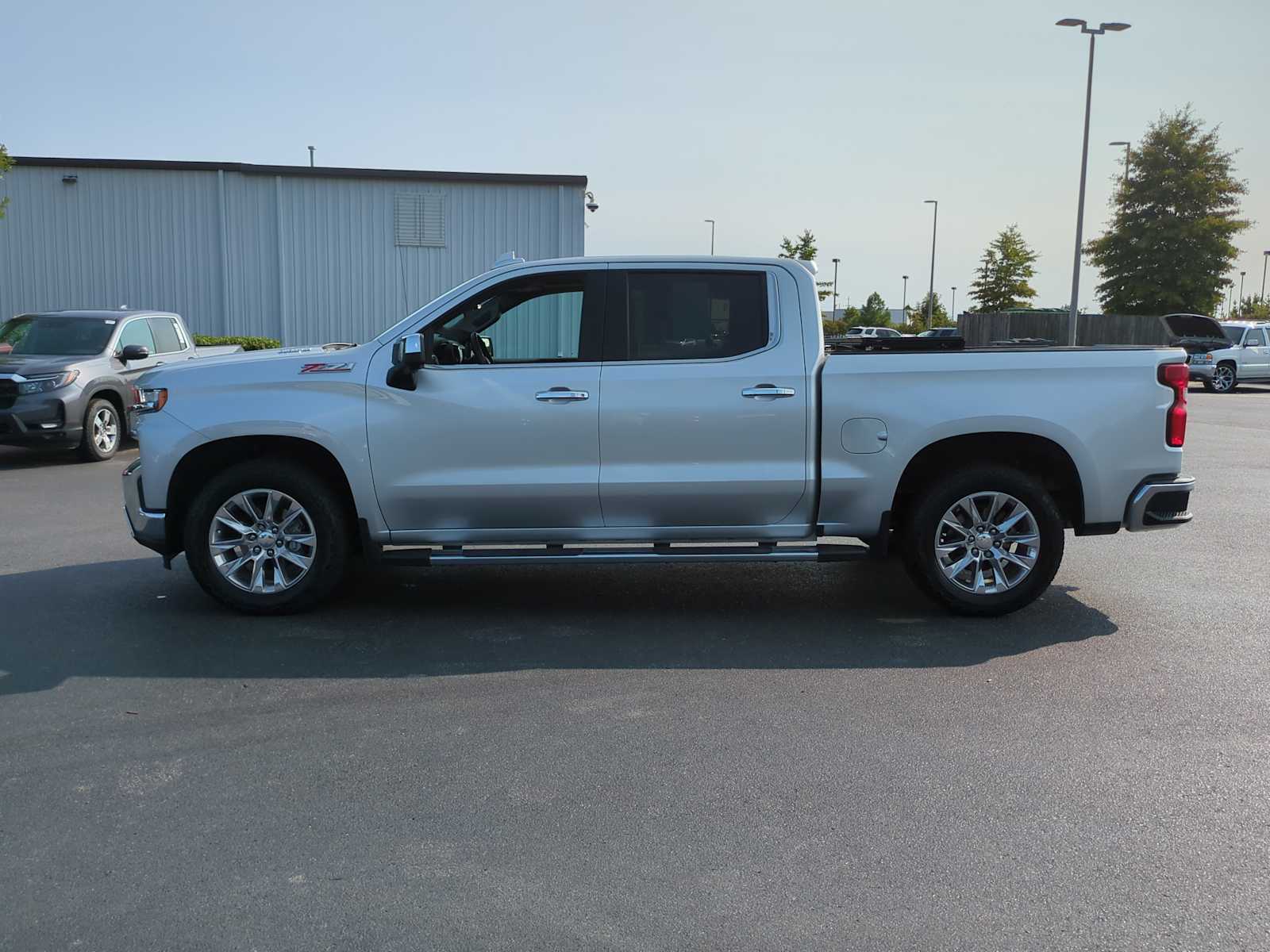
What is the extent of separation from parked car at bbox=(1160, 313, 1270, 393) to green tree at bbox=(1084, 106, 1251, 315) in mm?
19420

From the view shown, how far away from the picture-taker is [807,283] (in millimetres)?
6730

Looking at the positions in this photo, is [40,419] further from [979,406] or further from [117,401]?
[979,406]

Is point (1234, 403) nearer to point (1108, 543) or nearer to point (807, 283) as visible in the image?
point (1108, 543)

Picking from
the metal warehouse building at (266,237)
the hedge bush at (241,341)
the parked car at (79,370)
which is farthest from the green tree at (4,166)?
the parked car at (79,370)

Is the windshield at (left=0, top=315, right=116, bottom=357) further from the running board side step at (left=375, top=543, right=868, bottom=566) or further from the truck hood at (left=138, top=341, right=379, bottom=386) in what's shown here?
the running board side step at (left=375, top=543, right=868, bottom=566)

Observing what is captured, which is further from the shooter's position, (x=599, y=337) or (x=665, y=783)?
(x=599, y=337)

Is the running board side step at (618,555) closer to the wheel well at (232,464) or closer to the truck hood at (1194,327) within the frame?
the wheel well at (232,464)

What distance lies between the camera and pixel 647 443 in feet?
21.2

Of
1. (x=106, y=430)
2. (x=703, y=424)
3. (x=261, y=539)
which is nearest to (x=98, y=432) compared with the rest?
(x=106, y=430)

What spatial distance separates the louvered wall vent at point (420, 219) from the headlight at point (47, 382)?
40.9 feet

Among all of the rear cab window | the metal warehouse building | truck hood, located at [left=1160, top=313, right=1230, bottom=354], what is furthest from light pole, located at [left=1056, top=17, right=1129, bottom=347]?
the rear cab window

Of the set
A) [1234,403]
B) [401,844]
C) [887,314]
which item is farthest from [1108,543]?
[887,314]

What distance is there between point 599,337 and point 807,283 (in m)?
1.24

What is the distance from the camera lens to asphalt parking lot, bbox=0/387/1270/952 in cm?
337
